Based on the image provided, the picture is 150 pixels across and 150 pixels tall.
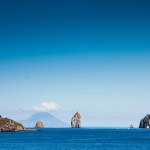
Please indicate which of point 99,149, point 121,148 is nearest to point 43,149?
point 99,149

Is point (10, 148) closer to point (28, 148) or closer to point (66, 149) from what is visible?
point (28, 148)

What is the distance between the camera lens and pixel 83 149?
151 meters

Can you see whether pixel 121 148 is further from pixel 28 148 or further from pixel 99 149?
pixel 28 148

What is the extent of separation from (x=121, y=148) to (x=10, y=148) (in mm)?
44439

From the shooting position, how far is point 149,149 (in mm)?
155000

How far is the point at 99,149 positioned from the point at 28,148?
27881 mm

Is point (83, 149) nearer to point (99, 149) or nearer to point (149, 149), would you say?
point (99, 149)

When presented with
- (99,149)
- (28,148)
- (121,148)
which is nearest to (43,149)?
(28,148)

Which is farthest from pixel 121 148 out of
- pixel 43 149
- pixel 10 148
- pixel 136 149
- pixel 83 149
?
pixel 10 148

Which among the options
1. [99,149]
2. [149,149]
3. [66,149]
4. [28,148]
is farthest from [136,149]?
[28,148]

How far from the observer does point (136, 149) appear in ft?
512

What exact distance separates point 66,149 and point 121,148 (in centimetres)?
2348

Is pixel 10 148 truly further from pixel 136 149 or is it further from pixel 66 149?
pixel 136 149

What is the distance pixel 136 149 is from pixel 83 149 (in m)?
21.7
